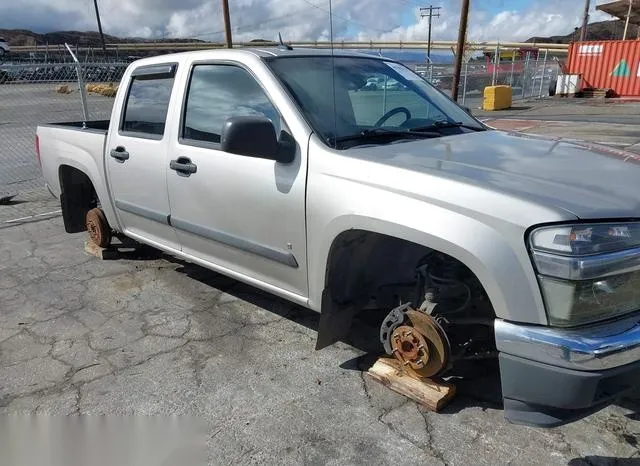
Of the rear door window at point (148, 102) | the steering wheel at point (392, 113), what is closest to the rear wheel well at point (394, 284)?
the steering wheel at point (392, 113)

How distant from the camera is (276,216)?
3115mm

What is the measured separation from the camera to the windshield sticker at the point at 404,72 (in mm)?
3987

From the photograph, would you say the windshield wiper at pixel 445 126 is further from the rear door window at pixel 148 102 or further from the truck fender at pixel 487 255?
the rear door window at pixel 148 102

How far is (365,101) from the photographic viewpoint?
3.52 meters

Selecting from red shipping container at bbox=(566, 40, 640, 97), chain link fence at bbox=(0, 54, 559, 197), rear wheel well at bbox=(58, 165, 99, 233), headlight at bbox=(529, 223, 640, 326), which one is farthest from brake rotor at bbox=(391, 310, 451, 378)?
red shipping container at bbox=(566, 40, 640, 97)

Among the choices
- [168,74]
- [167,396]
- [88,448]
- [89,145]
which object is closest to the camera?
[88,448]

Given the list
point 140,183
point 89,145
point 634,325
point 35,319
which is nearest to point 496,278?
point 634,325

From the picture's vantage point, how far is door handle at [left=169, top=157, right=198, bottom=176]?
3.59 m

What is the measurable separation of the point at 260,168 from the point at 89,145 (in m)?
2.32

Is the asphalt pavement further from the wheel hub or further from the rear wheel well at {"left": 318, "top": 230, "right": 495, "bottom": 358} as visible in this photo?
the rear wheel well at {"left": 318, "top": 230, "right": 495, "bottom": 358}

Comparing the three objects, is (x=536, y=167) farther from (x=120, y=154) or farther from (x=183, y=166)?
(x=120, y=154)

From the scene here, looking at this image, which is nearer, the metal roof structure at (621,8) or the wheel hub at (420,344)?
the wheel hub at (420,344)

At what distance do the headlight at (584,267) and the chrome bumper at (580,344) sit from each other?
0.17ft

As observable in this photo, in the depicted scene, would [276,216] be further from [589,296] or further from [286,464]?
[589,296]
